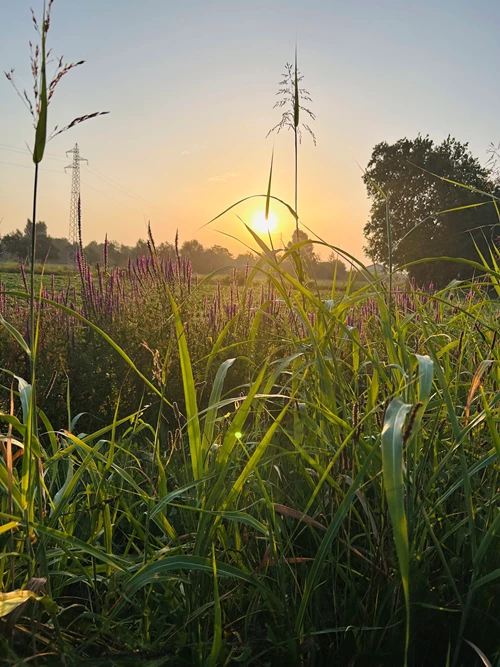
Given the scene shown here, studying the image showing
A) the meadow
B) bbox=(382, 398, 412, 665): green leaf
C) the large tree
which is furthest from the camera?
the large tree

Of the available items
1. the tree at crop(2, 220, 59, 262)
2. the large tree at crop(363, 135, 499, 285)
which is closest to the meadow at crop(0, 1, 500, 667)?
the tree at crop(2, 220, 59, 262)

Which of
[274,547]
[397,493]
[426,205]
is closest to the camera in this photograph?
[397,493]

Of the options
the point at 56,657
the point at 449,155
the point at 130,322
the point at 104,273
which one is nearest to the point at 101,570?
the point at 56,657

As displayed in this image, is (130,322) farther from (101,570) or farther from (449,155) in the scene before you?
(449,155)

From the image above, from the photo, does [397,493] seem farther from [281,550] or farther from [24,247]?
[24,247]

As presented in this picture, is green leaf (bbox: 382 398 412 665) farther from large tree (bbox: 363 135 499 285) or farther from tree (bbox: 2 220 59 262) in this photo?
large tree (bbox: 363 135 499 285)

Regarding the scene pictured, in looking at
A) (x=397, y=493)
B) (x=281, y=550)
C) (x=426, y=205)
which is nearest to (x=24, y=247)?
(x=281, y=550)

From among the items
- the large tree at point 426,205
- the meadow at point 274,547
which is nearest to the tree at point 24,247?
the meadow at point 274,547

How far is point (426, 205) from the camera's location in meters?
33.0

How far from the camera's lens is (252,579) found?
97cm

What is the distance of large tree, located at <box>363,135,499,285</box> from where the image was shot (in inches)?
1224

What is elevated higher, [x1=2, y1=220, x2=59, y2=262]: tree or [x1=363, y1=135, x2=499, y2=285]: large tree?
[x1=363, y1=135, x2=499, y2=285]: large tree

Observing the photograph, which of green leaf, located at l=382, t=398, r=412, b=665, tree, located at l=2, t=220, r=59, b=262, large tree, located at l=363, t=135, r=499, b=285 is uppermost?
large tree, located at l=363, t=135, r=499, b=285

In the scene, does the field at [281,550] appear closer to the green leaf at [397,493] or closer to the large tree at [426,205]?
the green leaf at [397,493]
